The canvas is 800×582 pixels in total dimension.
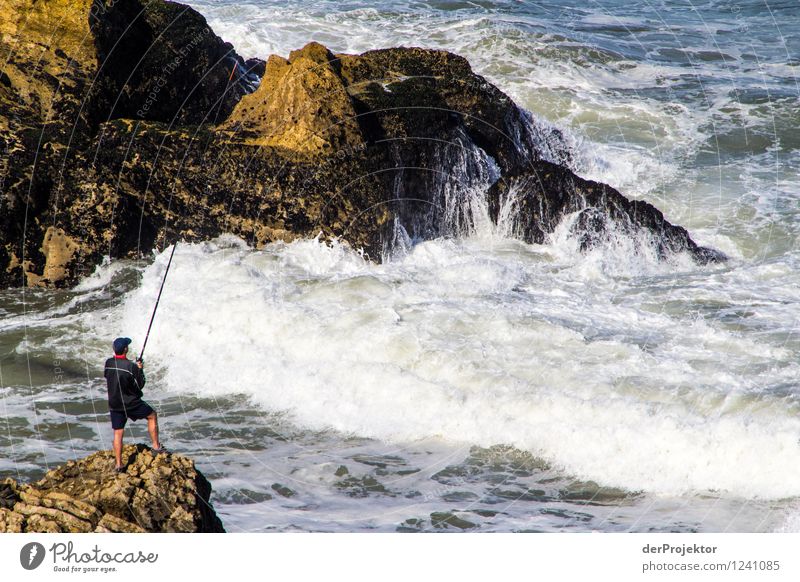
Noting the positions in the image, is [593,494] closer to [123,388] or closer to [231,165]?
[123,388]

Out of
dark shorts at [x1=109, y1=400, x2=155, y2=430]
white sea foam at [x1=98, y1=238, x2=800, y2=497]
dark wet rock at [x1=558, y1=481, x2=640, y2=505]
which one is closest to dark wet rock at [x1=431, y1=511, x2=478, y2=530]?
dark wet rock at [x1=558, y1=481, x2=640, y2=505]

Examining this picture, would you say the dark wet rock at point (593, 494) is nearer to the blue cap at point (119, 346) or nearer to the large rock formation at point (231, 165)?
the blue cap at point (119, 346)

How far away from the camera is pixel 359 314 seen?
11938 mm

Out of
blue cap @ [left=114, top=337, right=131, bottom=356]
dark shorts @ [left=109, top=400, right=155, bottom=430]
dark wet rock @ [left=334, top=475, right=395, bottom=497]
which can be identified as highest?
blue cap @ [left=114, top=337, right=131, bottom=356]

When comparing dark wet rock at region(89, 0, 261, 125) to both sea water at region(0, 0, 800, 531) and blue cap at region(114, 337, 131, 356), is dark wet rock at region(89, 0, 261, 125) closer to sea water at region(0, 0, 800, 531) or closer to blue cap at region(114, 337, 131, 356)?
sea water at region(0, 0, 800, 531)

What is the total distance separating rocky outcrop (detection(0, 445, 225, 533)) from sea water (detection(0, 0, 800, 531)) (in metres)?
1.73

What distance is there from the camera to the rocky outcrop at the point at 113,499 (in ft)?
20.1

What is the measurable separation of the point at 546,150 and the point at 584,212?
3.47 metres

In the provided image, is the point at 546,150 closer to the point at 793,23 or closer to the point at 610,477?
the point at 610,477

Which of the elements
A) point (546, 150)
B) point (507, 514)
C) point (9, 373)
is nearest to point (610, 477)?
point (507, 514)

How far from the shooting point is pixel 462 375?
10547 millimetres

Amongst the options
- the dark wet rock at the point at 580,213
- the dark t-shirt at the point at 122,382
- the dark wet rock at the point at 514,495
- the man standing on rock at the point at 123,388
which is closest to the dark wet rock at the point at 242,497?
the man standing on rock at the point at 123,388

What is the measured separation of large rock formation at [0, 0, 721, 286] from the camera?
13.5 metres
